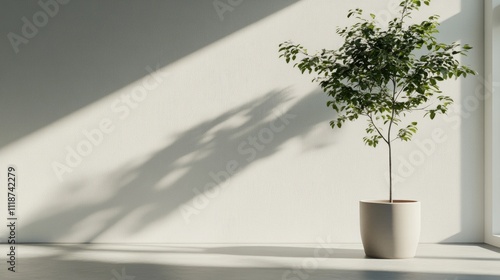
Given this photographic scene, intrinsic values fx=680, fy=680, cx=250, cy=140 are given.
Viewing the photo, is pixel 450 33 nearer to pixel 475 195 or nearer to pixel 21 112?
pixel 475 195

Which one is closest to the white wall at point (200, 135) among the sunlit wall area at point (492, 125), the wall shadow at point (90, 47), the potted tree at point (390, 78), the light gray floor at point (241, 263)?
the wall shadow at point (90, 47)

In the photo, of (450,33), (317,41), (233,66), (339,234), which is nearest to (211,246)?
(339,234)

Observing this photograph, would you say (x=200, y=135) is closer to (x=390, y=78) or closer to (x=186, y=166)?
(x=186, y=166)

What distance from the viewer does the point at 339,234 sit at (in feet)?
21.9

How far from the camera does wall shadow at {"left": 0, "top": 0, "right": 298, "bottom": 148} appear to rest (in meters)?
6.68

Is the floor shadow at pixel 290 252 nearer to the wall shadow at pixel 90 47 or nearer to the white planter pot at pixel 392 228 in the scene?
the white planter pot at pixel 392 228

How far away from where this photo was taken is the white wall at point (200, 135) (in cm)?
666

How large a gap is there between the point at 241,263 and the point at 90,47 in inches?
110

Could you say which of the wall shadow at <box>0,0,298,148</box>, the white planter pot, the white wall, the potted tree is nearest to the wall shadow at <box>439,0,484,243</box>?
the white wall

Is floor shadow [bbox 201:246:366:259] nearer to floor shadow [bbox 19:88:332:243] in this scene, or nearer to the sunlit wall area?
floor shadow [bbox 19:88:332:243]

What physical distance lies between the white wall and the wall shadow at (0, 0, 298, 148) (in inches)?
0.4

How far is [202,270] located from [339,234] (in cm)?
212

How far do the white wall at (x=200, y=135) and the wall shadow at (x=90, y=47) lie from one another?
11mm

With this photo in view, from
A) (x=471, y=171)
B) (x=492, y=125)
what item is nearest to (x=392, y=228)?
(x=471, y=171)
